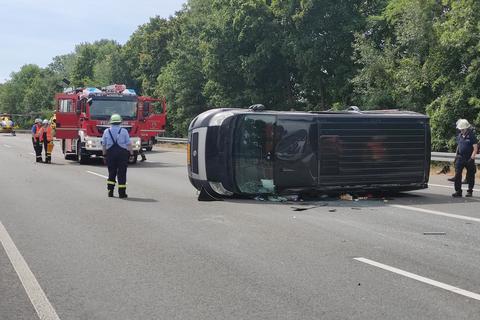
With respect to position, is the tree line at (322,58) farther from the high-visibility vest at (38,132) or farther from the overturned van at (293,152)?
the high-visibility vest at (38,132)

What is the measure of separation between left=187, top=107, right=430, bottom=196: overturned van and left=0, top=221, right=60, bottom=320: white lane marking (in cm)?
480

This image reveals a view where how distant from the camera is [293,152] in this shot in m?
11.5

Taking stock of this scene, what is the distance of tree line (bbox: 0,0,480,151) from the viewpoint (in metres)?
23.7

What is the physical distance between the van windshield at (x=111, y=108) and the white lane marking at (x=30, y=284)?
572 inches

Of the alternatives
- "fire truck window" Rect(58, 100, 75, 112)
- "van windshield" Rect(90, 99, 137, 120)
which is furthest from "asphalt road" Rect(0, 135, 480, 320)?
"fire truck window" Rect(58, 100, 75, 112)

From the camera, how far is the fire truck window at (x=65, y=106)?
25.0m

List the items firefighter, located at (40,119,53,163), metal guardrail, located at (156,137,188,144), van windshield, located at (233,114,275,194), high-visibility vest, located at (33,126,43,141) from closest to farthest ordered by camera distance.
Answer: van windshield, located at (233,114,275,194), firefighter, located at (40,119,53,163), high-visibility vest, located at (33,126,43,141), metal guardrail, located at (156,137,188,144)

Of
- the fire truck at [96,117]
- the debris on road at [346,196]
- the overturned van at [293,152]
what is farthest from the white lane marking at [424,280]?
the fire truck at [96,117]

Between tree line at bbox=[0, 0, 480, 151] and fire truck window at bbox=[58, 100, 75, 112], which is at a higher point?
tree line at bbox=[0, 0, 480, 151]

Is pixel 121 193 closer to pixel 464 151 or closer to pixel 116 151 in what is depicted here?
pixel 116 151

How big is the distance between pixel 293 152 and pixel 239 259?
5.11 meters

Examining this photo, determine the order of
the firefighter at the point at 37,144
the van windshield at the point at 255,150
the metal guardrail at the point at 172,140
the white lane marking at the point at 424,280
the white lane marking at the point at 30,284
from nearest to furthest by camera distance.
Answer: the white lane marking at the point at 30,284 < the white lane marking at the point at 424,280 < the van windshield at the point at 255,150 < the firefighter at the point at 37,144 < the metal guardrail at the point at 172,140

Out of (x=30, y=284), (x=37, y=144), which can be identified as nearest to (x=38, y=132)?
(x=37, y=144)

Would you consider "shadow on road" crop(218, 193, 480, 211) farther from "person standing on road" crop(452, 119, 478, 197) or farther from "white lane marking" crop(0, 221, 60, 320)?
"white lane marking" crop(0, 221, 60, 320)
